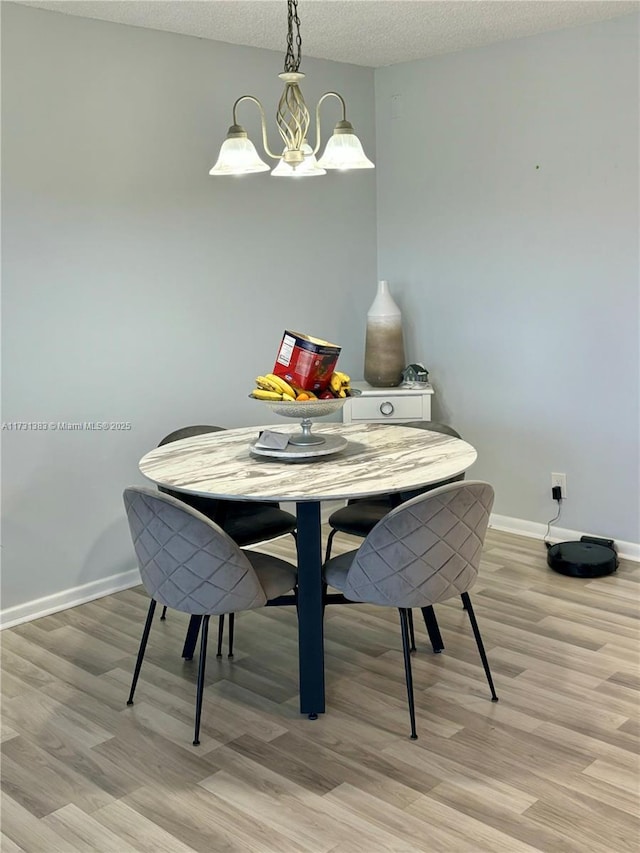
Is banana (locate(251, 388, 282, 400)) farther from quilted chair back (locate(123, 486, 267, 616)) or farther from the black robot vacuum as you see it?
the black robot vacuum

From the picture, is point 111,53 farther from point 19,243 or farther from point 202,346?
point 202,346

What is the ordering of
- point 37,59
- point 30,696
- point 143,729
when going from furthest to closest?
point 37,59 → point 30,696 → point 143,729

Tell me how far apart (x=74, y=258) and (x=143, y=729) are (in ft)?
6.09

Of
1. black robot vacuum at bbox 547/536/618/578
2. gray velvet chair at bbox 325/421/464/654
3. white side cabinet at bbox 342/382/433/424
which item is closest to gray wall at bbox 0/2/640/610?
black robot vacuum at bbox 547/536/618/578

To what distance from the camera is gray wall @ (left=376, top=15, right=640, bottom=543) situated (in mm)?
3855

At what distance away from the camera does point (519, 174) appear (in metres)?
4.16

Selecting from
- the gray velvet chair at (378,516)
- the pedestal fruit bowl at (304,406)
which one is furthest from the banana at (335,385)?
the gray velvet chair at (378,516)

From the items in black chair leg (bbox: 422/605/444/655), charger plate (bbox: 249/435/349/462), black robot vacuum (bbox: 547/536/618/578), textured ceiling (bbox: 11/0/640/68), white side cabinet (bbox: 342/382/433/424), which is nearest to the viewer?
charger plate (bbox: 249/435/349/462)

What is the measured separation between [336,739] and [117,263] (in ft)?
6.98

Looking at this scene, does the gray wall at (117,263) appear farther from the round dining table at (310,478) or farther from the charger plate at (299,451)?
the charger plate at (299,451)

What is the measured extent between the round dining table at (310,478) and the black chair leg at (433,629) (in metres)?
0.51

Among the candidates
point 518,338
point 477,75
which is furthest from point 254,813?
point 477,75

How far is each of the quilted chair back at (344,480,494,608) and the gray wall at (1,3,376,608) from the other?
1.52m

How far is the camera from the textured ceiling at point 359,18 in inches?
132
